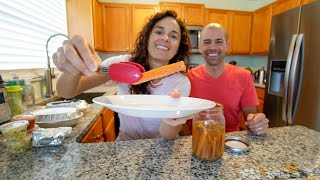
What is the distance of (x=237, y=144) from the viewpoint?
0.60m

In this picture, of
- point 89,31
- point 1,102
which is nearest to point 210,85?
point 1,102

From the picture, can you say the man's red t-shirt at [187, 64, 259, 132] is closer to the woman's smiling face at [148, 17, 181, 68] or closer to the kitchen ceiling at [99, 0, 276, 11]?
the woman's smiling face at [148, 17, 181, 68]

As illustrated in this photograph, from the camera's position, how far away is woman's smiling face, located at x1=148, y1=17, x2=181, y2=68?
3.47 ft

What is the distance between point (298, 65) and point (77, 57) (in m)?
2.04

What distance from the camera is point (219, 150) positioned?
0.50 metres

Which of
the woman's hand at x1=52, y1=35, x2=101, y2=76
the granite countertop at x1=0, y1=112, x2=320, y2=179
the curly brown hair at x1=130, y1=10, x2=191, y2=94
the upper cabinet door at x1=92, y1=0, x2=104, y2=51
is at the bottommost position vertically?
the granite countertop at x1=0, y1=112, x2=320, y2=179

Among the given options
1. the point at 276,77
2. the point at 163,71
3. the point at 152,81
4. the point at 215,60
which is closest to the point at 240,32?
the point at 276,77

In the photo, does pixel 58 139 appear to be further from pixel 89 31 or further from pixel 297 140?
pixel 89 31

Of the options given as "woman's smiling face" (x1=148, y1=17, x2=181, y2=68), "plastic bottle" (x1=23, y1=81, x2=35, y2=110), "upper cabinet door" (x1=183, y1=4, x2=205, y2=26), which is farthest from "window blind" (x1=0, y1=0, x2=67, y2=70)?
"upper cabinet door" (x1=183, y1=4, x2=205, y2=26)

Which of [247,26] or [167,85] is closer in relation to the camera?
[167,85]

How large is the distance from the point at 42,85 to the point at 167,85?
1168 millimetres

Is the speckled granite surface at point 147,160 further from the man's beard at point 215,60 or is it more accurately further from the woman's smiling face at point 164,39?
the man's beard at point 215,60

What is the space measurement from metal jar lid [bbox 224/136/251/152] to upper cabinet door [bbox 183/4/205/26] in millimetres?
2759

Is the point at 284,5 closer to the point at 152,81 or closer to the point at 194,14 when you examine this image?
the point at 194,14
